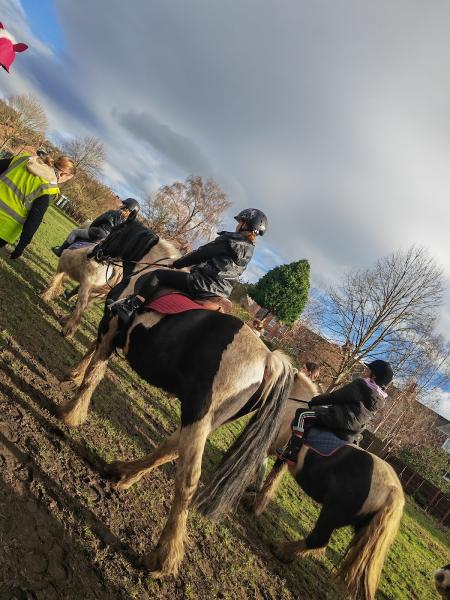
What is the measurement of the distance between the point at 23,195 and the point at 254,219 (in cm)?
282

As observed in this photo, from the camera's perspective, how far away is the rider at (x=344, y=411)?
5.02 m

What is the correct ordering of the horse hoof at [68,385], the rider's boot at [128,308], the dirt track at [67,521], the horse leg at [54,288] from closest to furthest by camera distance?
1. the dirt track at [67,521]
2. the rider's boot at [128,308]
3. the horse hoof at [68,385]
4. the horse leg at [54,288]

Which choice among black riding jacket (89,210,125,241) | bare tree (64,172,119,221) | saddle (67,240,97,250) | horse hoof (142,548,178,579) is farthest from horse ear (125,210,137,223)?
bare tree (64,172,119,221)

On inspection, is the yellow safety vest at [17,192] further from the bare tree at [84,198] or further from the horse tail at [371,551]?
the bare tree at [84,198]

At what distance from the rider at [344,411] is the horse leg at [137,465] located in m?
2.06

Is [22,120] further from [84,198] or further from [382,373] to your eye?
[382,373]

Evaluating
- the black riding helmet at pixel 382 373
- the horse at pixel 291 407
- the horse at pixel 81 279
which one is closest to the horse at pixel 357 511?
the horse at pixel 291 407

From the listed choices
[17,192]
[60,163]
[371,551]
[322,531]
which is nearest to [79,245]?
[60,163]

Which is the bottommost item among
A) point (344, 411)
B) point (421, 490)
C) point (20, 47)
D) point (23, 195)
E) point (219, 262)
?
point (421, 490)

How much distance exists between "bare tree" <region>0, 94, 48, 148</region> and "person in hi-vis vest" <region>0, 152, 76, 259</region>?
159 ft

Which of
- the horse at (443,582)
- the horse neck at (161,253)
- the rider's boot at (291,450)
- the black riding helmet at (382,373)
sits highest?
the black riding helmet at (382,373)

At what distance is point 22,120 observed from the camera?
4616 cm

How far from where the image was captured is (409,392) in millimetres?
25047

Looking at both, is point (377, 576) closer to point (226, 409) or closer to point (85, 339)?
point (226, 409)
